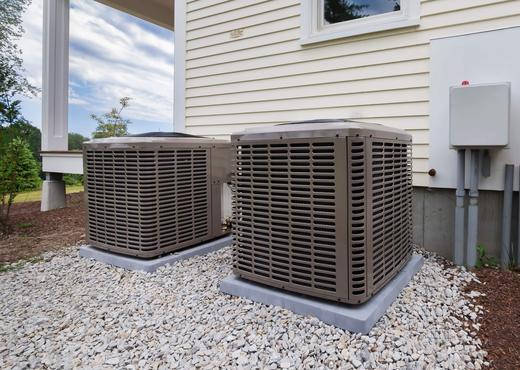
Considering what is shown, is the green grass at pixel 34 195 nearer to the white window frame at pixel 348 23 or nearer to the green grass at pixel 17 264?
the green grass at pixel 17 264

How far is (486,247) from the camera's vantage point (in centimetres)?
260

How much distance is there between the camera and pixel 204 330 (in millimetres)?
1728

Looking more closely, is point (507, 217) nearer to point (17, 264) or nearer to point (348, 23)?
point (348, 23)

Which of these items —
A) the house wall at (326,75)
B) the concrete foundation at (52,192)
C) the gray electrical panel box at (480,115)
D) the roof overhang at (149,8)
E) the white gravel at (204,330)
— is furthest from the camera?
the roof overhang at (149,8)

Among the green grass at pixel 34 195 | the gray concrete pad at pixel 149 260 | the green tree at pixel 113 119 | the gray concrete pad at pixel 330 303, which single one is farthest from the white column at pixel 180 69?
the green tree at pixel 113 119

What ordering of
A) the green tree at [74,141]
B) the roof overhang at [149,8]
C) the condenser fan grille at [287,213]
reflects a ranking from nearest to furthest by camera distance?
the condenser fan grille at [287,213] → the roof overhang at [149,8] → the green tree at [74,141]

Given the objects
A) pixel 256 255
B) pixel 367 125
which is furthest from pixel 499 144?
pixel 256 255

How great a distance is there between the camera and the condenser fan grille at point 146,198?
8.53 ft

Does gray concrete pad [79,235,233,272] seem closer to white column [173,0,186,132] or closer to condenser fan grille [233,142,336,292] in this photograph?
condenser fan grille [233,142,336,292]

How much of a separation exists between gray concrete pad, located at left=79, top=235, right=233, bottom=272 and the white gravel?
154 mm

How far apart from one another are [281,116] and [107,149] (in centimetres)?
175

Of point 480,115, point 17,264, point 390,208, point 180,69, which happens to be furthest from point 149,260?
point 180,69

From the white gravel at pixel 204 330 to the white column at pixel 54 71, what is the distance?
444cm

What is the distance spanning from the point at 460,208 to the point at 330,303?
142 centimetres
